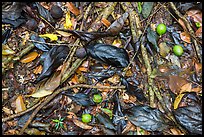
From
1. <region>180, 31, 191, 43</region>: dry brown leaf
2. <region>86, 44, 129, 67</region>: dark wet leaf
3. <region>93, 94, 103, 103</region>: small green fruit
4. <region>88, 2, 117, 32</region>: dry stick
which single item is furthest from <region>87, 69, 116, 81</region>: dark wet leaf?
<region>180, 31, 191, 43</region>: dry brown leaf

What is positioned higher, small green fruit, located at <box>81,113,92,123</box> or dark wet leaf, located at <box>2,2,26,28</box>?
dark wet leaf, located at <box>2,2,26,28</box>

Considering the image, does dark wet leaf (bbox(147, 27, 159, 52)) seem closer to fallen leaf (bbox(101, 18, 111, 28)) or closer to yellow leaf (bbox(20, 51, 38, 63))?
fallen leaf (bbox(101, 18, 111, 28))

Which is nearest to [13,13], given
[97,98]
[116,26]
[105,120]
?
[116,26]

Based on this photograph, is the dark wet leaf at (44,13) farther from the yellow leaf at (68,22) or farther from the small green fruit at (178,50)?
the small green fruit at (178,50)

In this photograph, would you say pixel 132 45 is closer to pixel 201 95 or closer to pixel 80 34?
pixel 80 34

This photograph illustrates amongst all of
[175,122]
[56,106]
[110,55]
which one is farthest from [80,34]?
[175,122]
